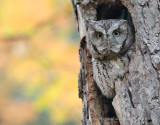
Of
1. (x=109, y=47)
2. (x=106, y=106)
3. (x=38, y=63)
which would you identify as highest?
(x=38, y=63)

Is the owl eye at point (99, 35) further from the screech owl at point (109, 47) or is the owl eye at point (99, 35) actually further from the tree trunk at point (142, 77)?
the tree trunk at point (142, 77)

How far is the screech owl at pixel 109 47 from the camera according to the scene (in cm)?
222

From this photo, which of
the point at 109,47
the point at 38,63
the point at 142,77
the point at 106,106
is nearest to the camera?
the point at 142,77

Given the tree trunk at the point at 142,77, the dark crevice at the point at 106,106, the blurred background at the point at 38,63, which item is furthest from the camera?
the blurred background at the point at 38,63

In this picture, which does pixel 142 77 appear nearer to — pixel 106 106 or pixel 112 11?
pixel 106 106

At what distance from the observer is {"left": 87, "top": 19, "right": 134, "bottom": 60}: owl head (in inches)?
87.3

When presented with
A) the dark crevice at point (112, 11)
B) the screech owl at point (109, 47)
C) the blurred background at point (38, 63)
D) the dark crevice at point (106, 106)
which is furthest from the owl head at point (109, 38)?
the blurred background at point (38, 63)

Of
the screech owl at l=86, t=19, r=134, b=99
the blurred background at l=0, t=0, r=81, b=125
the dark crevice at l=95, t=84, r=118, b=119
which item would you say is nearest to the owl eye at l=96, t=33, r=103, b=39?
the screech owl at l=86, t=19, r=134, b=99

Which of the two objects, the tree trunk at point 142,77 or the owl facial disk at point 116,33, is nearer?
the tree trunk at point 142,77

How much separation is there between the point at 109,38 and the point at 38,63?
200 inches

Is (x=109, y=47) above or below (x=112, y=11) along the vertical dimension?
below

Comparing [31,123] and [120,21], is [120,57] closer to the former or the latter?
[120,21]

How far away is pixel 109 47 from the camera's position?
2215 millimetres

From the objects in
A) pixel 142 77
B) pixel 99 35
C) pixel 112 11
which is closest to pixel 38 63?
pixel 112 11
